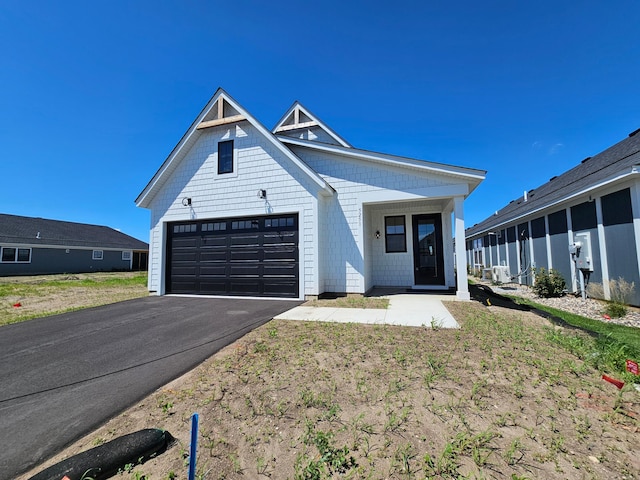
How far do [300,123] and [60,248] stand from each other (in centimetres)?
Result: 2698

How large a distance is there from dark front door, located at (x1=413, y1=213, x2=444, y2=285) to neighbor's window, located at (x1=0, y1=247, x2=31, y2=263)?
105ft

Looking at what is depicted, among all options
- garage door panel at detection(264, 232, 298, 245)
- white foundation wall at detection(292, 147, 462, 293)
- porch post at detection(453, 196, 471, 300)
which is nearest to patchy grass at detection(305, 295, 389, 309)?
white foundation wall at detection(292, 147, 462, 293)

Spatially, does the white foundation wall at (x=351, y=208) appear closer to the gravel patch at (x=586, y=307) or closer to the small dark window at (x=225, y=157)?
the small dark window at (x=225, y=157)

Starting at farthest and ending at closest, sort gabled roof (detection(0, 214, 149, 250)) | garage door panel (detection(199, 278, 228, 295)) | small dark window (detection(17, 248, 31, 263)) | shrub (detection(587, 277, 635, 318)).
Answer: gabled roof (detection(0, 214, 149, 250))
small dark window (detection(17, 248, 31, 263))
garage door panel (detection(199, 278, 228, 295))
shrub (detection(587, 277, 635, 318))

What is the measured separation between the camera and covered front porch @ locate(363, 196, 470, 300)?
985 cm

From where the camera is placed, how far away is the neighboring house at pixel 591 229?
7008 millimetres

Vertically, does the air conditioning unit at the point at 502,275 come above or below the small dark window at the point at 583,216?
below

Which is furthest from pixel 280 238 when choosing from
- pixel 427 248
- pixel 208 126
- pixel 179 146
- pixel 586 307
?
pixel 586 307

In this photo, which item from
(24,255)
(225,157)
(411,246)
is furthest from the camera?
(24,255)

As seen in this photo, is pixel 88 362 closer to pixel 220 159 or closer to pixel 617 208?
pixel 220 159

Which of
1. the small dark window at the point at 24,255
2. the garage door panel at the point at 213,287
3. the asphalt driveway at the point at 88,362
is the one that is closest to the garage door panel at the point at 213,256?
the garage door panel at the point at 213,287

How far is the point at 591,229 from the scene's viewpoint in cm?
853

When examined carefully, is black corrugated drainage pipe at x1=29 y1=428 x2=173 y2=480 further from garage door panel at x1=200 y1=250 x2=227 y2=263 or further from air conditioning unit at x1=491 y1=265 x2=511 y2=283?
air conditioning unit at x1=491 y1=265 x2=511 y2=283

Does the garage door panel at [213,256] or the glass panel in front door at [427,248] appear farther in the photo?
the glass panel in front door at [427,248]
